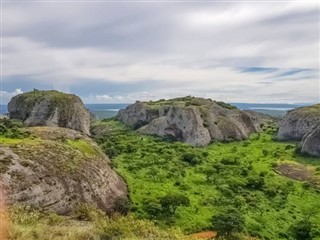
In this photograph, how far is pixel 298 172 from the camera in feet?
272

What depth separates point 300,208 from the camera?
206 feet

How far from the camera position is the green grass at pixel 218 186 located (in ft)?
184

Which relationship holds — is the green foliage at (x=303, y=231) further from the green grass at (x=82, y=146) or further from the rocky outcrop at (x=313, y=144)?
the rocky outcrop at (x=313, y=144)

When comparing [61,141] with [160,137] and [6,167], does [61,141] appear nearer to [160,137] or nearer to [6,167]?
[6,167]

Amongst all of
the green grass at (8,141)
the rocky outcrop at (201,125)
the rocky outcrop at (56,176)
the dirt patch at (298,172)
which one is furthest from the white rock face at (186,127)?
the green grass at (8,141)

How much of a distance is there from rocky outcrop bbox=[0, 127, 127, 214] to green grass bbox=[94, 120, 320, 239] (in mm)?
5283

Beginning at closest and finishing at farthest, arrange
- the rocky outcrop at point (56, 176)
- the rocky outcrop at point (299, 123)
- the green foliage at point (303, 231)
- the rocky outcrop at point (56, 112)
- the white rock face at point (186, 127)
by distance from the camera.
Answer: the rocky outcrop at point (56, 176) → the green foliage at point (303, 231) → the rocky outcrop at point (56, 112) → the white rock face at point (186, 127) → the rocky outcrop at point (299, 123)

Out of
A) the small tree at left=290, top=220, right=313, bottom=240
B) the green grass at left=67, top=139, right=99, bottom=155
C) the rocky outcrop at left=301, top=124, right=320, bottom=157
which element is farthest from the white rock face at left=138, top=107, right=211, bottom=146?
the small tree at left=290, top=220, right=313, bottom=240

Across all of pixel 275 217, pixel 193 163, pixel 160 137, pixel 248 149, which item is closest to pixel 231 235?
pixel 275 217

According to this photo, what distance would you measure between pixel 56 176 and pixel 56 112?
183 feet

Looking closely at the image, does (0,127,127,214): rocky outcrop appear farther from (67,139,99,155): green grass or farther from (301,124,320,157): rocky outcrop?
(301,124,320,157): rocky outcrop

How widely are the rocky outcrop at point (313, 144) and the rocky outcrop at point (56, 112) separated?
50715mm

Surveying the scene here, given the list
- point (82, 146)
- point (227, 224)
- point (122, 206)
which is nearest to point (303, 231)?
point (227, 224)

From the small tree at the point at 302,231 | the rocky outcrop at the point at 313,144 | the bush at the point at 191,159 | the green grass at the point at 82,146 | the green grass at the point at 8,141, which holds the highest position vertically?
the green grass at the point at 8,141
